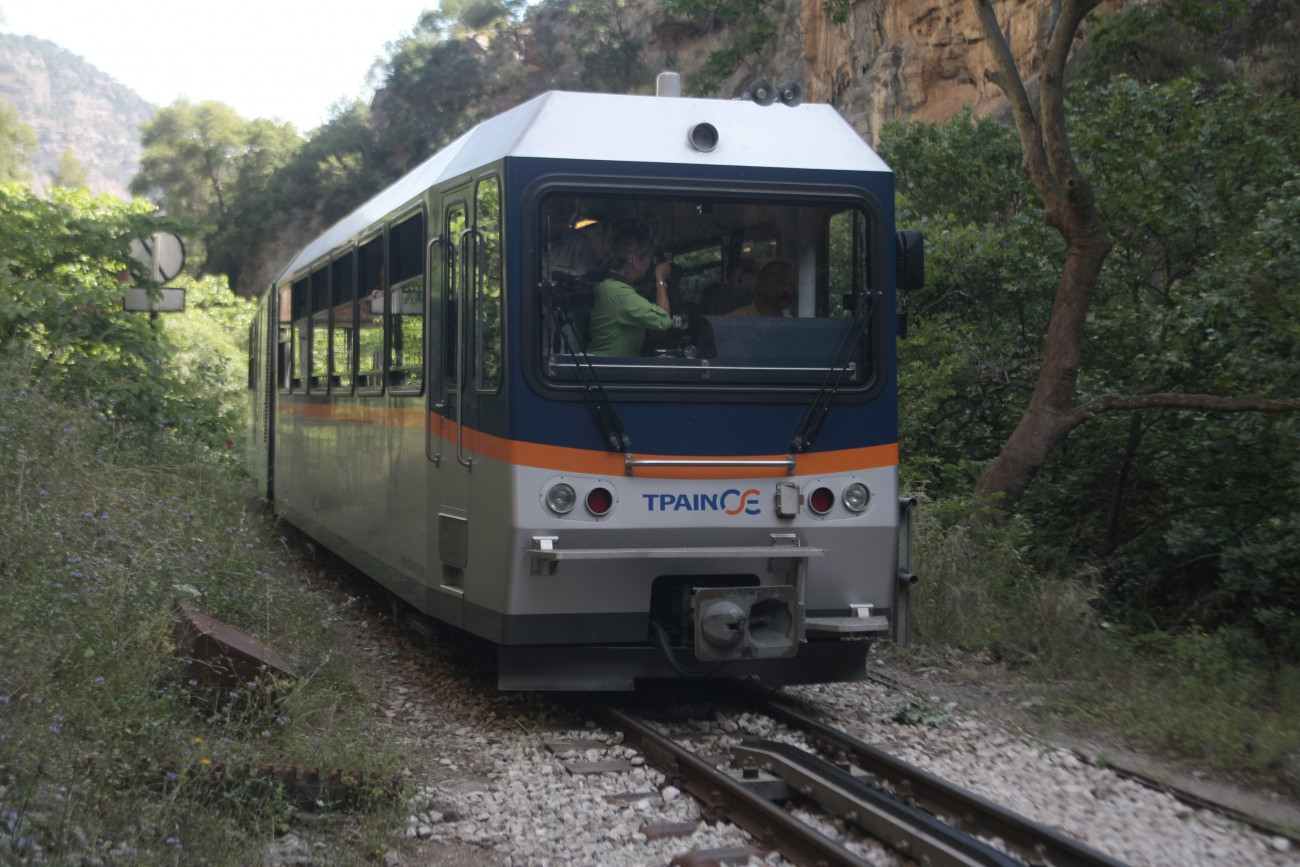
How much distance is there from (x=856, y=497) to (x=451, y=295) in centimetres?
236

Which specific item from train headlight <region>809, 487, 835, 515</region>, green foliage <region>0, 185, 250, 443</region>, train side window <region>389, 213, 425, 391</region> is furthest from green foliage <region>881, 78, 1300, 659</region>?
green foliage <region>0, 185, 250, 443</region>

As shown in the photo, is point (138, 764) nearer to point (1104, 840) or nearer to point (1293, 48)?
point (1104, 840)

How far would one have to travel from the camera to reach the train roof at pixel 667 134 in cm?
624

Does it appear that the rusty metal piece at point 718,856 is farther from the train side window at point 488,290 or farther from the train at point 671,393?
the train side window at point 488,290

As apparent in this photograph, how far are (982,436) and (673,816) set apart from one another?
32.3ft

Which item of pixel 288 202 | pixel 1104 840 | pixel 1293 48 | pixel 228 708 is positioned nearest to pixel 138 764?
pixel 228 708

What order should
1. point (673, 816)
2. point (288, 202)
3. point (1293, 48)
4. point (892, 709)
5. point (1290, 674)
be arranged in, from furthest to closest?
1. point (288, 202)
2. point (1293, 48)
3. point (1290, 674)
4. point (892, 709)
5. point (673, 816)

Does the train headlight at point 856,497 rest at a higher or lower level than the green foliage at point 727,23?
lower

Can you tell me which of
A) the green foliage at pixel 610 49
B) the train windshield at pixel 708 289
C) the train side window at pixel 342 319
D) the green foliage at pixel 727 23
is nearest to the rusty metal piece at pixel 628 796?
the train windshield at pixel 708 289

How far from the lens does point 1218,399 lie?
9.85 meters

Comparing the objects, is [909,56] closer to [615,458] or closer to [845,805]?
[615,458]

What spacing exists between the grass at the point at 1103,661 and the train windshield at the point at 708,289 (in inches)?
Answer: 86.8

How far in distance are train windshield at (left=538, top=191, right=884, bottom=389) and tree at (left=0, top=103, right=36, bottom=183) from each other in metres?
76.0

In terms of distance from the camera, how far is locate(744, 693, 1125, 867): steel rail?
4316 mm
